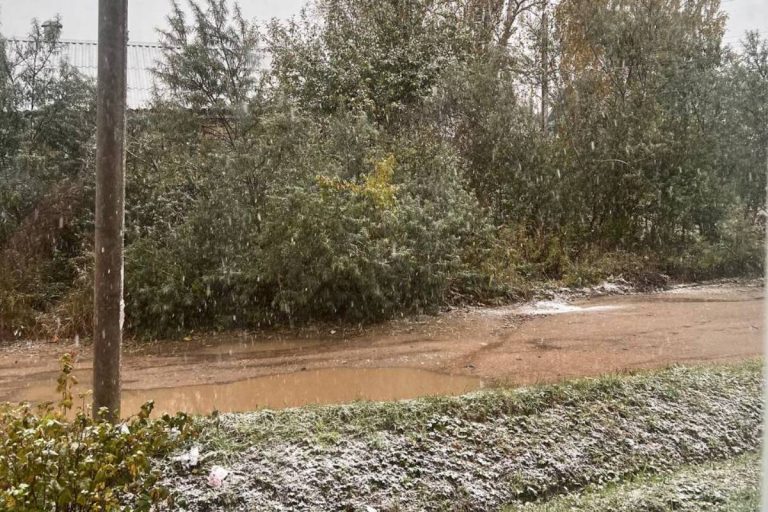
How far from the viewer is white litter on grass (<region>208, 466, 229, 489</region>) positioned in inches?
107

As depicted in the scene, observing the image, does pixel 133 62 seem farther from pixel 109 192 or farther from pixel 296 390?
pixel 109 192

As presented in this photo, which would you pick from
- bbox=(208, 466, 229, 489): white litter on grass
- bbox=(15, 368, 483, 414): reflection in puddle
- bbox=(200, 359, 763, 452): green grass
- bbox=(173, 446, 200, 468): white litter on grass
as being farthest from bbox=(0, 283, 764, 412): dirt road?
bbox=(208, 466, 229, 489): white litter on grass

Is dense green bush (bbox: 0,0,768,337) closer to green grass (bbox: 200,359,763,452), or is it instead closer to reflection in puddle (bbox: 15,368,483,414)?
green grass (bbox: 200,359,763,452)

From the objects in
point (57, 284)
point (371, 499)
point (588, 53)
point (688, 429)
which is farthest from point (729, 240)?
point (57, 284)

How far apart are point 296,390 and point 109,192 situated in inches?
91.2

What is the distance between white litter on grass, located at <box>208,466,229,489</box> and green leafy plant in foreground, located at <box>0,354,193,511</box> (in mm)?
242

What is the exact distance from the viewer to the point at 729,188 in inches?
318

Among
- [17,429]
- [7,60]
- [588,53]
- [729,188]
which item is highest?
[588,53]

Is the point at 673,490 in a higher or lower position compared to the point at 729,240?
lower

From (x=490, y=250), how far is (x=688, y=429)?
4783 millimetres

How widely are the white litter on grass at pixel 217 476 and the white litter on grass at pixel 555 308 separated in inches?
189

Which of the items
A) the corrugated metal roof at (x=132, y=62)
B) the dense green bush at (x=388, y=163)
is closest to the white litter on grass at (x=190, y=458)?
the dense green bush at (x=388, y=163)

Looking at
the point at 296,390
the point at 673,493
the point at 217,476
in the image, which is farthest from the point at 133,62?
the point at 673,493

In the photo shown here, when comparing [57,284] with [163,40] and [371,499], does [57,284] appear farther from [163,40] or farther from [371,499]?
[371,499]
